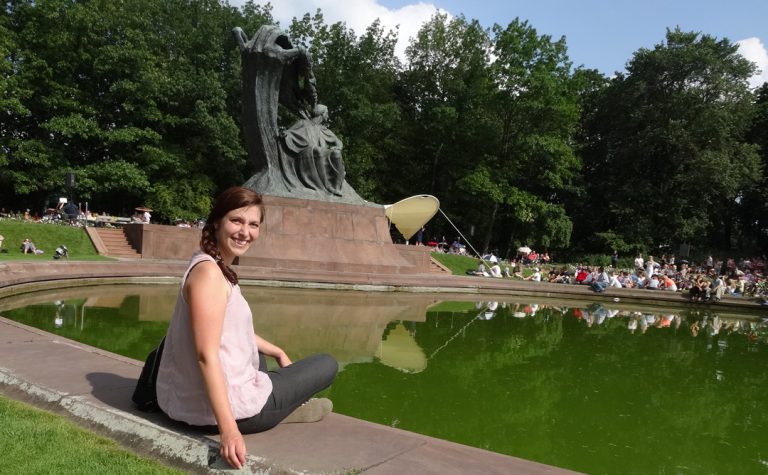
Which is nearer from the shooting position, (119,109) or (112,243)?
(112,243)

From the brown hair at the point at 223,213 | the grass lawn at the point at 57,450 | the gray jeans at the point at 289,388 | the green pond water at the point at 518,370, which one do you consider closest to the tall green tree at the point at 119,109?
the green pond water at the point at 518,370

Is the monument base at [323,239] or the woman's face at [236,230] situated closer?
the woman's face at [236,230]

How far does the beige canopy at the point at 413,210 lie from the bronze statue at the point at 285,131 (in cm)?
905

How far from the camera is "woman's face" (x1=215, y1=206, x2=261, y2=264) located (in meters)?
2.63

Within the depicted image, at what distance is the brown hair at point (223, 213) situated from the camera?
8.48ft

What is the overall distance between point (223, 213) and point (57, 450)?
4.73ft

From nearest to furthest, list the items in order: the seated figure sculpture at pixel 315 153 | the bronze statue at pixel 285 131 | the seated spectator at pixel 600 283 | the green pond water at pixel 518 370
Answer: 1. the green pond water at pixel 518 370
2. the bronze statue at pixel 285 131
3. the seated figure sculpture at pixel 315 153
4. the seated spectator at pixel 600 283

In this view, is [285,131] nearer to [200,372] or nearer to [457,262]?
[457,262]

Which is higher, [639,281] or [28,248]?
[639,281]

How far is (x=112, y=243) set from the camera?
1853 cm

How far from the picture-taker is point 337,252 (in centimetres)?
Result: 1661

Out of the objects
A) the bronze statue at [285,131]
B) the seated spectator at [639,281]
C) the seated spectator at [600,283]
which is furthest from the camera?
the seated spectator at [639,281]

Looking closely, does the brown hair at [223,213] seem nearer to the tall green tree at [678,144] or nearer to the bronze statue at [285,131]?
the bronze statue at [285,131]

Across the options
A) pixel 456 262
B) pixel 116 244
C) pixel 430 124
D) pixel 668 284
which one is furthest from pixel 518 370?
pixel 430 124
